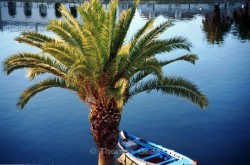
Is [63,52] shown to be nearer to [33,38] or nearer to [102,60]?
[102,60]

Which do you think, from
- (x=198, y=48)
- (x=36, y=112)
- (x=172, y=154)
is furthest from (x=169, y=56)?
(x=172, y=154)

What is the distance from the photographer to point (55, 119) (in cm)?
4584

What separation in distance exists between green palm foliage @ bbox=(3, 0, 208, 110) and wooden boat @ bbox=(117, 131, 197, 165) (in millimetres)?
10497

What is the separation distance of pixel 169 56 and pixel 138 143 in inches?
1855

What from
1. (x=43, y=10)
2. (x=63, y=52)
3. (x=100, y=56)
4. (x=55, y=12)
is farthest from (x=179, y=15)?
(x=63, y=52)

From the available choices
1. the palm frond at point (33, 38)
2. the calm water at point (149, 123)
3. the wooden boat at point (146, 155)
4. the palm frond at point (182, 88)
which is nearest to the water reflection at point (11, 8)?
the calm water at point (149, 123)

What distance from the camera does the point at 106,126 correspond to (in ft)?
64.0

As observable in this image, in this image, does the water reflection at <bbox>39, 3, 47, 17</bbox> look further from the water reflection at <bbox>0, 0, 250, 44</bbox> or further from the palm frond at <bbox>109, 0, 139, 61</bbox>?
the palm frond at <bbox>109, 0, 139, 61</bbox>

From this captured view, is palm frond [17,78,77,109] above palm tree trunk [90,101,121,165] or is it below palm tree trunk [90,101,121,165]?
above

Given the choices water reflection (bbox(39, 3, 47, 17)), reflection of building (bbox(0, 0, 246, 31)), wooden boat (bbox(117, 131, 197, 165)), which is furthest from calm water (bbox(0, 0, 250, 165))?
water reflection (bbox(39, 3, 47, 17))

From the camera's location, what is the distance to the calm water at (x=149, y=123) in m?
36.1

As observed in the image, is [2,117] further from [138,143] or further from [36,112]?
[138,143]

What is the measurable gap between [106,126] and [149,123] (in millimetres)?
25220

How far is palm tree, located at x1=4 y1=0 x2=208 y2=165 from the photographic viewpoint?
17594 mm
